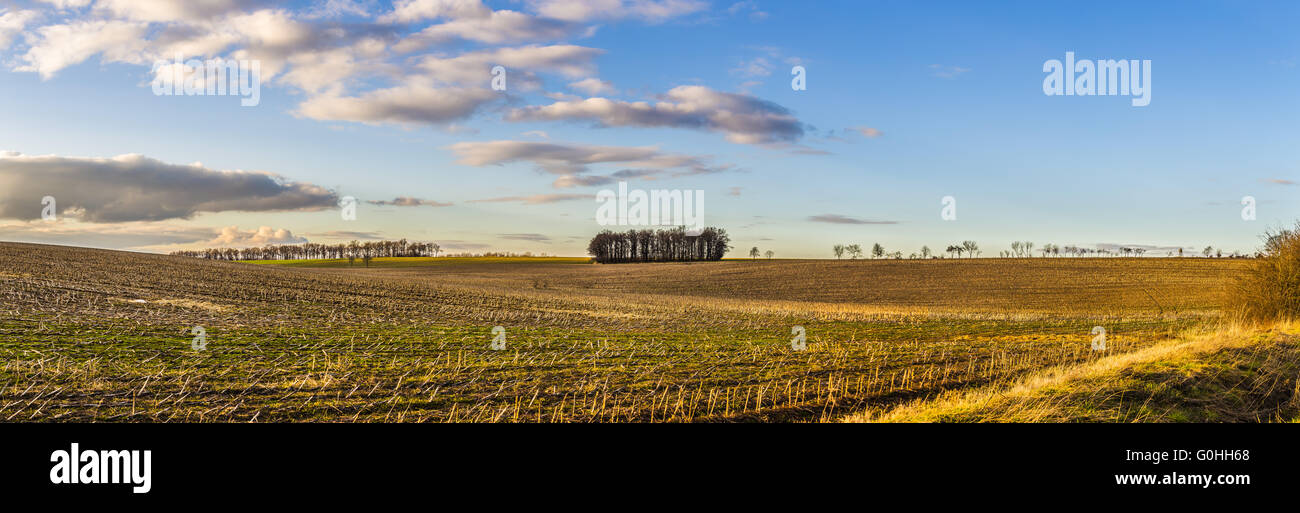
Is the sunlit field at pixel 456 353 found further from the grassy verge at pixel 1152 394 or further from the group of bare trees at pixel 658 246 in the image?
the group of bare trees at pixel 658 246

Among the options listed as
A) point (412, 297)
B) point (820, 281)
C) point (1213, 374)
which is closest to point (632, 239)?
point (820, 281)

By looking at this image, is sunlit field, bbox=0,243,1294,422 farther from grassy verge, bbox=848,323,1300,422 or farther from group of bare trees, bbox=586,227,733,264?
group of bare trees, bbox=586,227,733,264

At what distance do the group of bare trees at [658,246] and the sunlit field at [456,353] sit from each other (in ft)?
328

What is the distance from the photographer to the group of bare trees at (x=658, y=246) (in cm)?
15525

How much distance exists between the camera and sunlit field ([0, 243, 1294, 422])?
13.8 meters

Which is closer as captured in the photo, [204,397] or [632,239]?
[204,397]

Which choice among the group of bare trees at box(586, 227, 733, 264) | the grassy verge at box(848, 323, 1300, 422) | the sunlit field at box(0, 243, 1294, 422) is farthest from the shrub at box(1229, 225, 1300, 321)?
the group of bare trees at box(586, 227, 733, 264)

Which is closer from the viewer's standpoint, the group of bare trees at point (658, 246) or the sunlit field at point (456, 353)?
the sunlit field at point (456, 353)

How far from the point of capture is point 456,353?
22.2m

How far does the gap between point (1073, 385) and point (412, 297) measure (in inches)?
1605

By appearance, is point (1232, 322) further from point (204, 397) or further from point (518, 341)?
point (204, 397)

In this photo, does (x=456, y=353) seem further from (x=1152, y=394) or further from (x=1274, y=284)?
(x=1274, y=284)

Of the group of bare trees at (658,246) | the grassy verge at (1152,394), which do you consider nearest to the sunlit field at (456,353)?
the grassy verge at (1152,394)

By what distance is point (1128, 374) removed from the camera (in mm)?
16547
